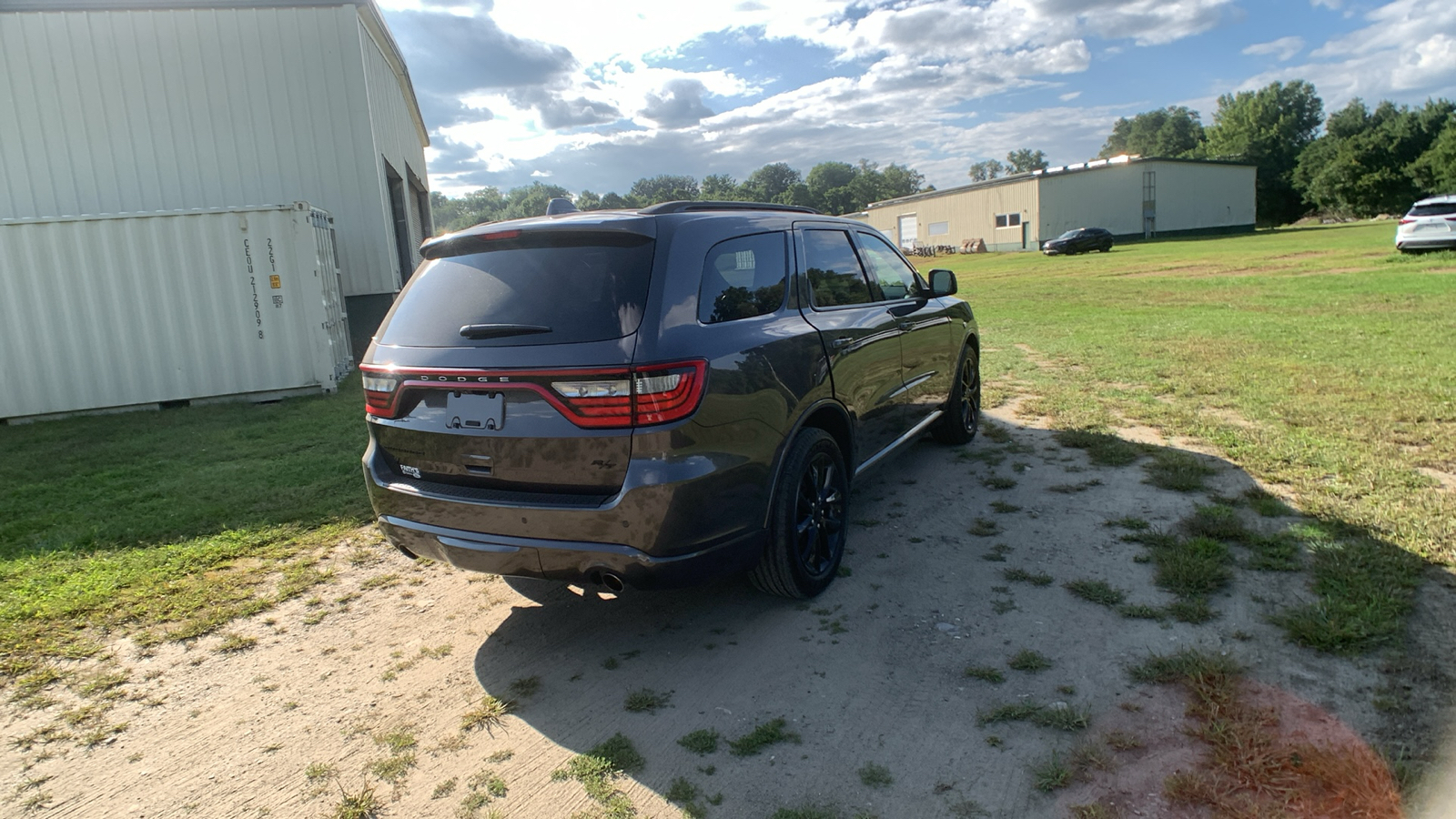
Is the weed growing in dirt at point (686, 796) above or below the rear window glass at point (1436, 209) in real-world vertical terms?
below

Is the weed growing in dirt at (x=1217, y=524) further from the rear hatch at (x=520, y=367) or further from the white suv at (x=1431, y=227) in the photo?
the white suv at (x=1431, y=227)

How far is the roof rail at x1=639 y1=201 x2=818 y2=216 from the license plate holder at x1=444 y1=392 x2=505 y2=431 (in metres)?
0.96

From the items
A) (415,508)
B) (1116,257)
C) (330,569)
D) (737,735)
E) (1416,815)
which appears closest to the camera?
(1416,815)

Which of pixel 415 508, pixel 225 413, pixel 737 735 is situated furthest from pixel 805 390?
pixel 225 413

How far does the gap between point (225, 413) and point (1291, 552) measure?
964 cm

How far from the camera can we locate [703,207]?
3707 mm

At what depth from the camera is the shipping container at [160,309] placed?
906cm

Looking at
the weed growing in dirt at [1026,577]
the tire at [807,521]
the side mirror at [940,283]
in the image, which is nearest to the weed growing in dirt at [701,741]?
the tire at [807,521]

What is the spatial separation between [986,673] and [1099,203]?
5274 cm

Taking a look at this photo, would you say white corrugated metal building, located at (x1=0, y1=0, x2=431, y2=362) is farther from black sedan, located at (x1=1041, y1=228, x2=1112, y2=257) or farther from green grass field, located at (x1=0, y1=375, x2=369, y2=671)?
black sedan, located at (x1=1041, y1=228, x2=1112, y2=257)

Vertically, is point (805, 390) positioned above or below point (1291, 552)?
above

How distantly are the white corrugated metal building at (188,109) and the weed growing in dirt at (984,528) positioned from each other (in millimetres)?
11233

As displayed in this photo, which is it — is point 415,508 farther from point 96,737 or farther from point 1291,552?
point 1291,552

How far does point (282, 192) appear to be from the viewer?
12.6m
